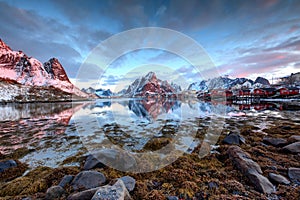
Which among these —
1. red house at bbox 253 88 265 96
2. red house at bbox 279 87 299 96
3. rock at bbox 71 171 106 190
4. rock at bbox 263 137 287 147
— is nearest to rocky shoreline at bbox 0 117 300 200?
rock at bbox 71 171 106 190

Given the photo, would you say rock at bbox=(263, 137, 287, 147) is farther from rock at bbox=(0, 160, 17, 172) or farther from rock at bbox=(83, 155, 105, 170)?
rock at bbox=(0, 160, 17, 172)

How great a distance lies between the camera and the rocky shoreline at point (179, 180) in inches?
168

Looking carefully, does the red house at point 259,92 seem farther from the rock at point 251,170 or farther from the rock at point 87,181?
the rock at point 87,181

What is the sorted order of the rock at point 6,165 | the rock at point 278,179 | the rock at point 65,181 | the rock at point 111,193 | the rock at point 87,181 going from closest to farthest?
the rock at point 111,193 → the rock at point 87,181 → the rock at point 278,179 → the rock at point 65,181 → the rock at point 6,165

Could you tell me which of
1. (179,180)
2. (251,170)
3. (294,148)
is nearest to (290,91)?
(294,148)

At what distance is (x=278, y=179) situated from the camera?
194 inches

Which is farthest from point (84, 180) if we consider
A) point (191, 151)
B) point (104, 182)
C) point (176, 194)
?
point (191, 151)

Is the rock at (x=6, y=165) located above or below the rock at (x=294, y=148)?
below

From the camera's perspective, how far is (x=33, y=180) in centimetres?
550

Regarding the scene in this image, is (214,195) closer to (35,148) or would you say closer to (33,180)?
(33,180)

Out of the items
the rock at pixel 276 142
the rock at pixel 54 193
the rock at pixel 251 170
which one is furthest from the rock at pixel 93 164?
the rock at pixel 276 142

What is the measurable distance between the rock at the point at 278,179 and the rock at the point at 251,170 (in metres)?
0.34

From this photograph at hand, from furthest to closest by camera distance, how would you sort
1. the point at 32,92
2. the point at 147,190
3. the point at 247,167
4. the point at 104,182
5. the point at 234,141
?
1. the point at 32,92
2. the point at 234,141
3. the point at 247,167
4. the point at 104,182
5. the point at 147,190

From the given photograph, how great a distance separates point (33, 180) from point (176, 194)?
5558 millimetres
